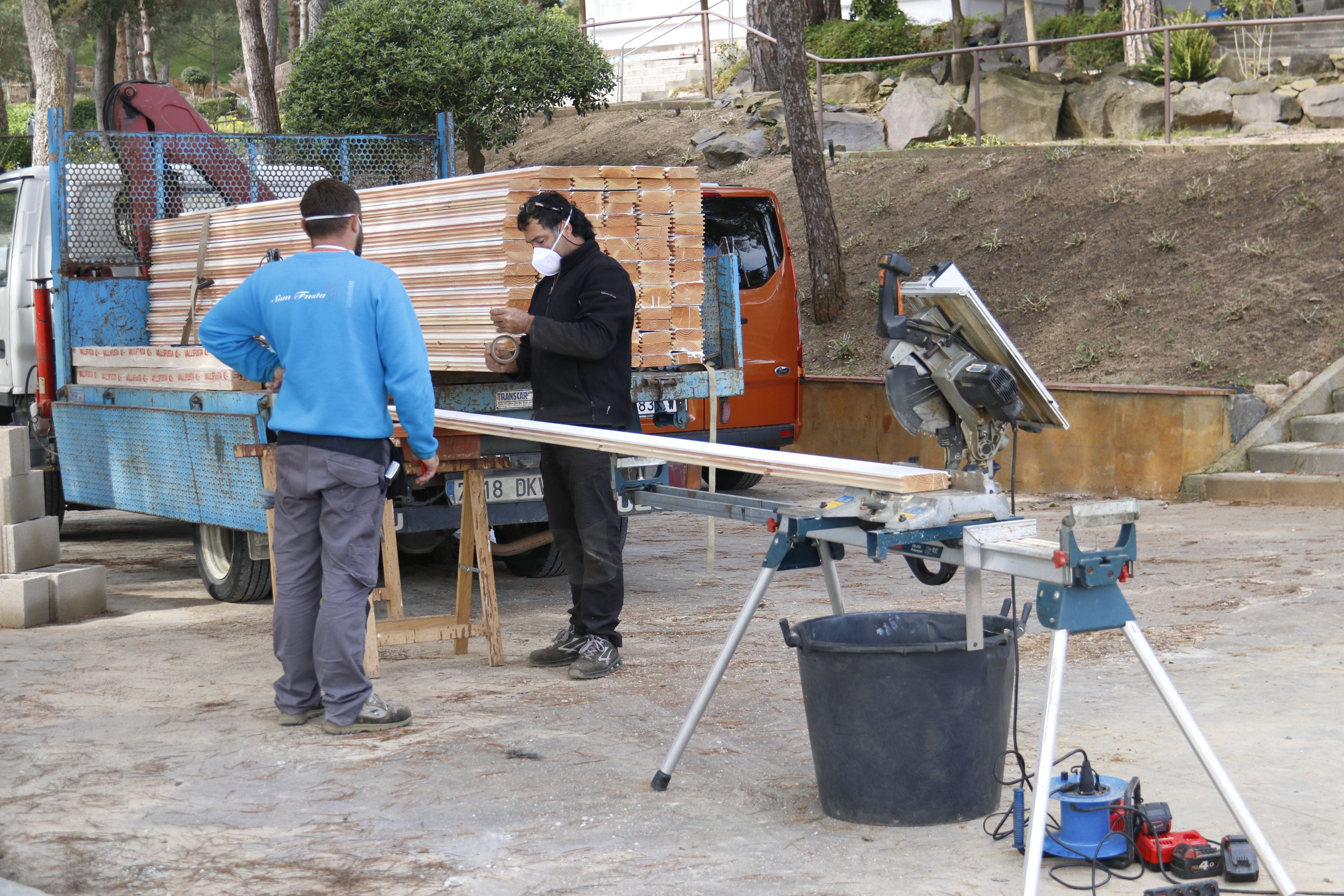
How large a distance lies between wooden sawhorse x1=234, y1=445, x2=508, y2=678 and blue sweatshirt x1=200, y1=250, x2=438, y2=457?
3.16 ft

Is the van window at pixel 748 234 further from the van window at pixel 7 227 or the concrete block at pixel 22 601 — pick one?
the concrete block at pixel 22 601

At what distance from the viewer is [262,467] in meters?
6.34

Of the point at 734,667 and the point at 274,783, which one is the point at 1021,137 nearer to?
the point at 734,667

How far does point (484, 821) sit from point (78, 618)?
4.38 meters

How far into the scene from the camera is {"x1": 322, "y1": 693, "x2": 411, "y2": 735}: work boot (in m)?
5.50

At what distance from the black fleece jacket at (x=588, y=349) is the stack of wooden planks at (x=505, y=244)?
2.22 feet

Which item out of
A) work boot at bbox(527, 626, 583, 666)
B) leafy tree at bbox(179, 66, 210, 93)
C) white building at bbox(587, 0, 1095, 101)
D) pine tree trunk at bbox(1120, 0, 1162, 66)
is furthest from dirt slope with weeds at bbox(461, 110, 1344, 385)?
leafy tree at bbox(179, 66, 210, 93)

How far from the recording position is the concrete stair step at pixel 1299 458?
34.3ft


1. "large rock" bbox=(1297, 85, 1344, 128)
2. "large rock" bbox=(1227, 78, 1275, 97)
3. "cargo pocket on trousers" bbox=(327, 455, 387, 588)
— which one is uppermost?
"large rock" bbox=(1227, 78, 1275, 97)

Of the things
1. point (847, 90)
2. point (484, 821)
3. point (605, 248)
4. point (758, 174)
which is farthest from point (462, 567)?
point (847, 90)

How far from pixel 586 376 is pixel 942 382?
216 centimetres

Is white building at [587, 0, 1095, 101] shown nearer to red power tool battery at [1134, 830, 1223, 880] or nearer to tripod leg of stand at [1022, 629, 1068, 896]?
red power tool battery at [1134, 830, 1223, 880]

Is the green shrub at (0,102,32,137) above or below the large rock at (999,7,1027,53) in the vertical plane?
above

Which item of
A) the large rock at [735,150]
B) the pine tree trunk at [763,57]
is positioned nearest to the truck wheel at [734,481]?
the large rock at [735,150]
